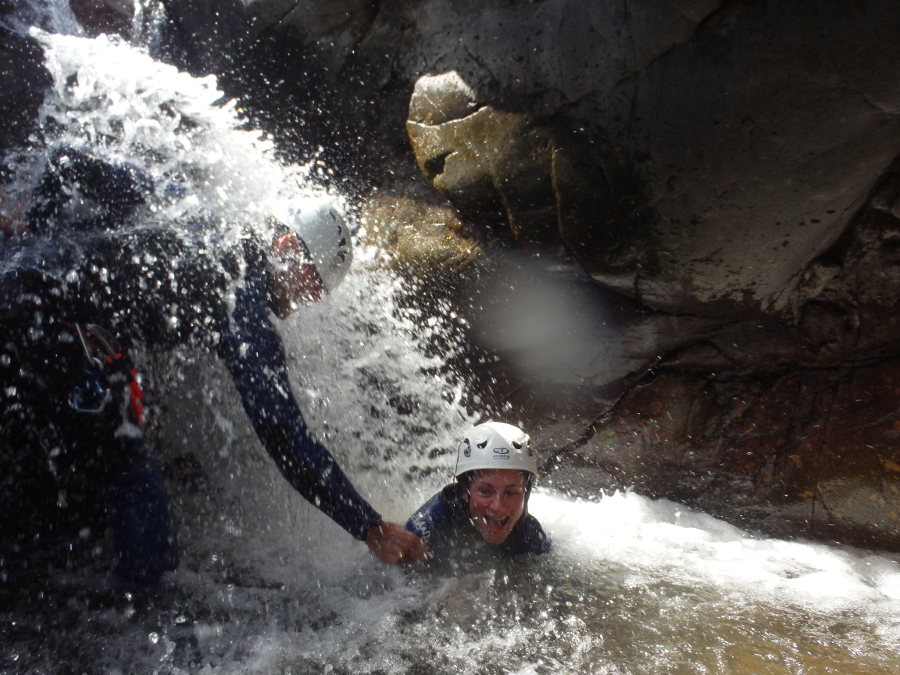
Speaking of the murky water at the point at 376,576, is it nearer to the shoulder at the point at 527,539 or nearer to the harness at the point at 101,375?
the shoulder at the point at 527,539

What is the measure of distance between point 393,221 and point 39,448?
2.93 m

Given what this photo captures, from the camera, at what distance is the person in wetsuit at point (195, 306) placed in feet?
8.09

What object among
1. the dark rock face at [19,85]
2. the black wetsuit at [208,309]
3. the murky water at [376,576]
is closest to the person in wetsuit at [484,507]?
the murky water at [376,576]

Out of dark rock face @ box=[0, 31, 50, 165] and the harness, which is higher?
dark rock face @ box=[0, 31, 50, 165]

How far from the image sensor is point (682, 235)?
3.47 meters

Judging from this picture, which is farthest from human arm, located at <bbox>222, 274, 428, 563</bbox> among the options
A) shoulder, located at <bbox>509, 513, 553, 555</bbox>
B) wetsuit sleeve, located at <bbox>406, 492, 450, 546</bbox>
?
shoulder, located at <bbox>509, 513, 553, 555</bbox>

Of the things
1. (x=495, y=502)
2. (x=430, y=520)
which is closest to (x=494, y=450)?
(x=495, y=502)

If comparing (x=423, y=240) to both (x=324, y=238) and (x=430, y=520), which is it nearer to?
(x=324, y=238)

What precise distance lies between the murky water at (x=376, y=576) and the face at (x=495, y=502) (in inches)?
7.4

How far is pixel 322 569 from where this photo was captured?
3033mm

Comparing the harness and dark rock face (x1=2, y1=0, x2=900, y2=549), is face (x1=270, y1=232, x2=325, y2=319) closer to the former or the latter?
the harness

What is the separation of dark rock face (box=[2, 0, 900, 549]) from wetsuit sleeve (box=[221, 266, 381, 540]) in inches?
Answer: 77.8

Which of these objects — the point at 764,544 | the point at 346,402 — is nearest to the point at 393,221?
the point at 346,402

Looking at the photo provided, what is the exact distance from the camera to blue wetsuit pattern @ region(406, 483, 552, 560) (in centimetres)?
297
